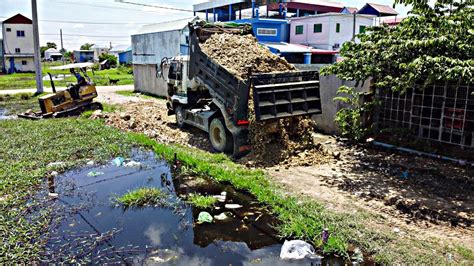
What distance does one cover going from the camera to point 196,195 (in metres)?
6.45

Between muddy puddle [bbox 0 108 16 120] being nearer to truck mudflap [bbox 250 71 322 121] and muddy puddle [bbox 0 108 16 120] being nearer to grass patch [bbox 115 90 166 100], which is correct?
grass patch [bbox 115 90 166 100]

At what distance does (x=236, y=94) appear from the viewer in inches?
313

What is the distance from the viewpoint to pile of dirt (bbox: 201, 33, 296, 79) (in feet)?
27.8

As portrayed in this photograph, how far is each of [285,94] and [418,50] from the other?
2670mm

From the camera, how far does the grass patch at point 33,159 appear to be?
193 inches

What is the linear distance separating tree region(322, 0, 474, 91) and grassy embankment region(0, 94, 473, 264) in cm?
267

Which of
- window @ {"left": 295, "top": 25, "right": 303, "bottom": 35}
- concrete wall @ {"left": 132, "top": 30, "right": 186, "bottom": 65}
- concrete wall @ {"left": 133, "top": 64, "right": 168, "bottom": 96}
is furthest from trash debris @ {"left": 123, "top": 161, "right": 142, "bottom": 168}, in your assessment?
window @ {"left": 295, "top": 25, "right": 303, "bottom": 35}

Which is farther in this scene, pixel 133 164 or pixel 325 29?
pixel 325 29

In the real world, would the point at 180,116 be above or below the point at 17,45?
below

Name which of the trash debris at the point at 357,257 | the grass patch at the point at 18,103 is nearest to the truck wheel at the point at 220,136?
the trash debris at the point at 357,257

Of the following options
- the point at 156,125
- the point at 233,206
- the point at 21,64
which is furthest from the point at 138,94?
the point at 21,64

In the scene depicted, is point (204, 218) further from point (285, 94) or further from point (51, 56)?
point (51, 56)

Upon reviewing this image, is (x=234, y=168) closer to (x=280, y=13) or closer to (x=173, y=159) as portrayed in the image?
(x=173, y=159)

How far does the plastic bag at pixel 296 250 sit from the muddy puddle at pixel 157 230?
0.29 ft
